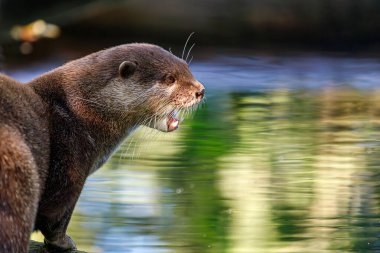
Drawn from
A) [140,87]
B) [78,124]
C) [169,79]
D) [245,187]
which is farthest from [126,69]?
[245,187]

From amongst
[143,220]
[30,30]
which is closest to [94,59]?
[143,220]

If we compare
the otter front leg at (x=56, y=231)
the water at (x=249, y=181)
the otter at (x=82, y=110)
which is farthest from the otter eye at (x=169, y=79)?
the water at (x=249, y=181)

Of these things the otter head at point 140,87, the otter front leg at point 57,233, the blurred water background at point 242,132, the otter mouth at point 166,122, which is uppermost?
the otter head at point 140,87

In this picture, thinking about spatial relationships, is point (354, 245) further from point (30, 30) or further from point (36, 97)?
point (30, 30)

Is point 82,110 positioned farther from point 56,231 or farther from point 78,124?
point 56,231

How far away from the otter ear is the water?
40.8 inches

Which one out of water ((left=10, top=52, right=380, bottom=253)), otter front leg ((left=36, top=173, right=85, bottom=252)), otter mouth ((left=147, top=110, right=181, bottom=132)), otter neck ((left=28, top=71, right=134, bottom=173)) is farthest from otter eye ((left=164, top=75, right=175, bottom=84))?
water ((left=10, top=52, right=380, bottom=253))

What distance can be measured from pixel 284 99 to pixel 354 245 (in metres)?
5.64

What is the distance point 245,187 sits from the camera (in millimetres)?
8203

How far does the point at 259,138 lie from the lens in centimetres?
1016

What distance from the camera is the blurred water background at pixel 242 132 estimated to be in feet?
23.4

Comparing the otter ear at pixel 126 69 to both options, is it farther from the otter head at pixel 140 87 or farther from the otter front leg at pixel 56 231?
the otter front leg at pixel 56 231

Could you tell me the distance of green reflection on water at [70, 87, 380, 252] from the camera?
6.93 m

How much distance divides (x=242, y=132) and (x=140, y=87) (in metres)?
4.19
